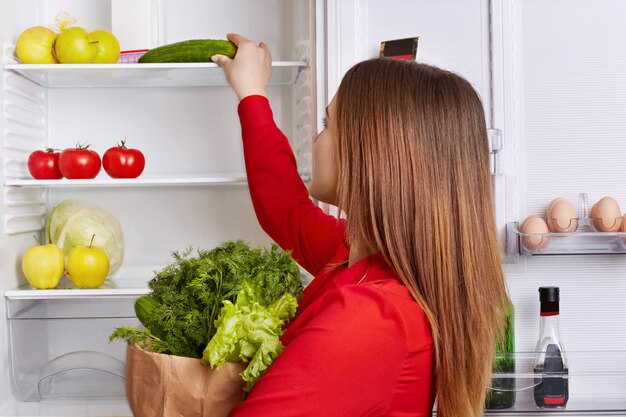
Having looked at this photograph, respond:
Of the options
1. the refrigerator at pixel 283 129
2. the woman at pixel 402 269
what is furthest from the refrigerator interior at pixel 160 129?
the woman at pixel 402 269

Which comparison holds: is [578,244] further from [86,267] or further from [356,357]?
[86,267]

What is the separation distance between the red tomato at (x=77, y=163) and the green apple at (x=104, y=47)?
232 mm

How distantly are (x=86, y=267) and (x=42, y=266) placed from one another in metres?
0.11

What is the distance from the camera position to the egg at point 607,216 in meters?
1.62

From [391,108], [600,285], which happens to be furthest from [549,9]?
[391,108]

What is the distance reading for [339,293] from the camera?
0.89m

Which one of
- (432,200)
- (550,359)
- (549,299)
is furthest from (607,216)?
(432,200)

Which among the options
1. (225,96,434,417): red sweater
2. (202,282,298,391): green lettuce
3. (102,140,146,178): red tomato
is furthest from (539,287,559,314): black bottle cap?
(102,140,146,178): red tomato

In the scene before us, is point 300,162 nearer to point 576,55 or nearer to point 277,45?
point 277,45

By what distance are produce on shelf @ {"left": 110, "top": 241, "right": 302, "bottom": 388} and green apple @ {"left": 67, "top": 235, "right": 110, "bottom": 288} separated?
2.82 ft

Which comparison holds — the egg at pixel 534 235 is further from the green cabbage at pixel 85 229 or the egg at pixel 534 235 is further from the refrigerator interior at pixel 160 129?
the green cabbage at pixel 85 229

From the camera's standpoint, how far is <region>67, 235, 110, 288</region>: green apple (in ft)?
5.96

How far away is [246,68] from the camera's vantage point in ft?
5.63

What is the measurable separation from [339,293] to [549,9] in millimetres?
1116
